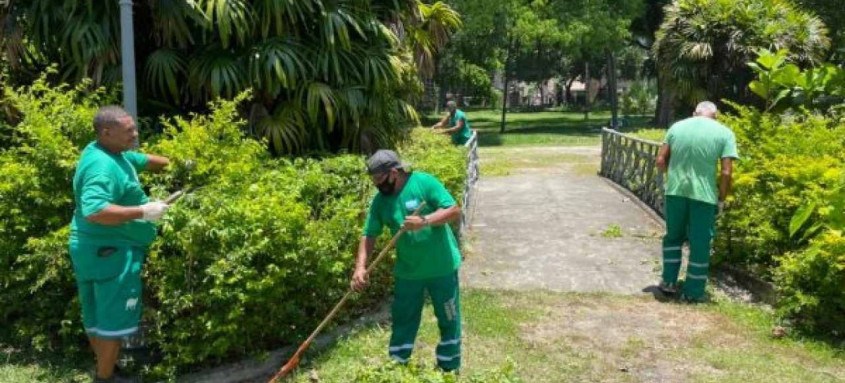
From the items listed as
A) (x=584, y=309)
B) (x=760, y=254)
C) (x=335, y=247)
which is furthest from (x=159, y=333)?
(x=760, y=254)

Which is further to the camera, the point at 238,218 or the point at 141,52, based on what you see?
the point at 141,52

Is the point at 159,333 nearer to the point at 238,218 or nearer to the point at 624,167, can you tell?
the point at 238,218

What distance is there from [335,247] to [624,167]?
27.6ft

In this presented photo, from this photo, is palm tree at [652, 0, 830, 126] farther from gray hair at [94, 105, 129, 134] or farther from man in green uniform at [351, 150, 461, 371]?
gray hair at [94, 105, 129, 134]

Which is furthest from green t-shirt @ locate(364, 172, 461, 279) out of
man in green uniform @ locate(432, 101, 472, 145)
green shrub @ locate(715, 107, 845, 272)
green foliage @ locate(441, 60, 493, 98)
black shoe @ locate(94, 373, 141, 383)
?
green foliage @ locate(441, 60, 493, 98)

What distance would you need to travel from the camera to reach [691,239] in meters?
6.16

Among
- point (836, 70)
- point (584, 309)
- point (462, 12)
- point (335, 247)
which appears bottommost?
point (584, 309)

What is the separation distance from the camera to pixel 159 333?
448cm

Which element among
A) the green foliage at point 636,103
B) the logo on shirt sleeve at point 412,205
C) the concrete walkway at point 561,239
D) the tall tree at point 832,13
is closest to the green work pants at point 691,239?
the concrete walkway at point 561,239

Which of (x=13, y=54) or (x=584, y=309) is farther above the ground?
(x=13, y=54)

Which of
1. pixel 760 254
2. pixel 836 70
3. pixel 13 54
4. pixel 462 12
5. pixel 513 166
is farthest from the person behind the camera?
pixel 462 12

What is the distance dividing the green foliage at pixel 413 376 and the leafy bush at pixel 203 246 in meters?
1.64

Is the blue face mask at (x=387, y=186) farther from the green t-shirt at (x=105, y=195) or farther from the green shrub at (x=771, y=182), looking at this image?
the green shrub at (x=771, y=182)

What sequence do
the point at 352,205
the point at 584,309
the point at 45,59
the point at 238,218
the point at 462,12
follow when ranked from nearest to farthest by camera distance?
the point at 238,218 → the point at 352,205 → the point at 584,309 → the point at 45,59 → the point at 462,12
